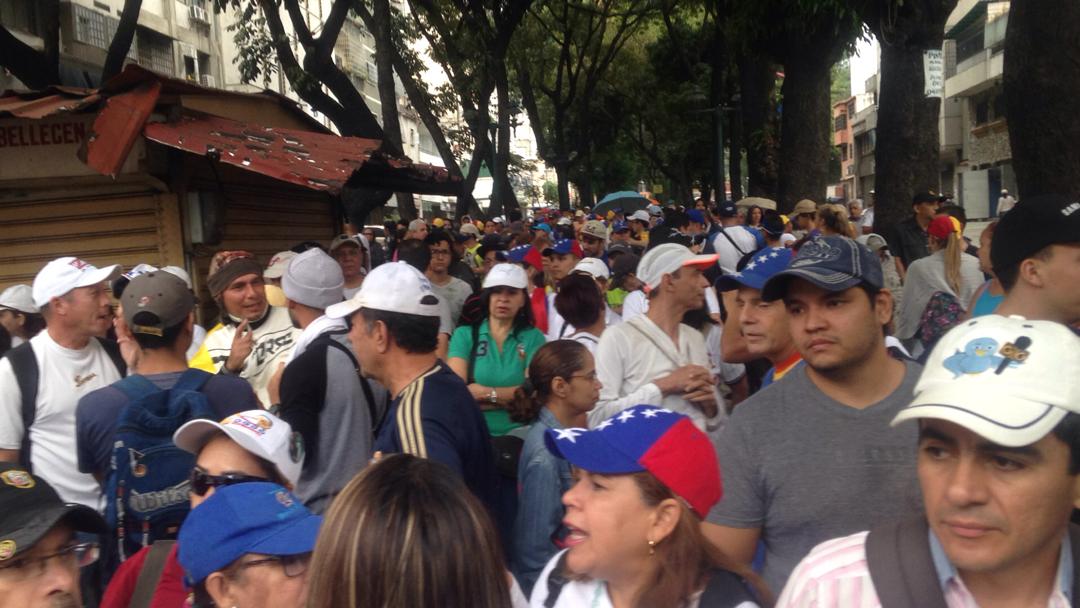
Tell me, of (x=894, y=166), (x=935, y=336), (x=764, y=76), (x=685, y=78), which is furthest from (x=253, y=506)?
(x=685, y=78)

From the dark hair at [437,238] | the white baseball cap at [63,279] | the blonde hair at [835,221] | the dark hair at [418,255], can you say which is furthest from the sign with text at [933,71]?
the white baseball cap at [63,279]

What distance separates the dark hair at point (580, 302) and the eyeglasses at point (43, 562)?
3722mm

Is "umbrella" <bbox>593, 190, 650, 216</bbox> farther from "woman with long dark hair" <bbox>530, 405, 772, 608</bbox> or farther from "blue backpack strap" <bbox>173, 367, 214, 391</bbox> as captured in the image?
"woman with long dark hair" <bbox>530, 405, 772, 608</bbox>

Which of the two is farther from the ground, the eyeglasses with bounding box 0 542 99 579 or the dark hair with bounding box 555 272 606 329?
the dark hair with bounding box 555 272 606 329

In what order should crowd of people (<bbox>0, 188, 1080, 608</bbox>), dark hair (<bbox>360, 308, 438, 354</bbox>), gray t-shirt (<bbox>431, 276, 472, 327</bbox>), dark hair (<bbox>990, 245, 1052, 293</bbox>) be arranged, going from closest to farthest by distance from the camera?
crowd of people (<bbox>0, 188, 1080, 608</bbox>), dark hair (<bbox>990, 245, 1052, 293</bbox>), dark hair (<bbox>360, 308, 438, 354</bbox>), gray t-shirt (<bbox>431, 276, 472, 327</bbox>)

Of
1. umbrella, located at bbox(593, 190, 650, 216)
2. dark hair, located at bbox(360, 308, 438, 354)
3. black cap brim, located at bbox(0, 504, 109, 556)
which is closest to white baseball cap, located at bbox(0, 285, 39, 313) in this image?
dark hair, located at bbox(360, 308, 438, 354)

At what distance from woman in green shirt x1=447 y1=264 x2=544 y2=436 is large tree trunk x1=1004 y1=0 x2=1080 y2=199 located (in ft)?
10.4

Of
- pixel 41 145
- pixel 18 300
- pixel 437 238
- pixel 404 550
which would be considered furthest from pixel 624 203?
pixel 404 550

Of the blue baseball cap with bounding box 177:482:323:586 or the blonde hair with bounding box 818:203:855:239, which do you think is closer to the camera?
the blue baseball cap with bounding box 177:482:323:586

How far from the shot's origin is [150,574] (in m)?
2.96

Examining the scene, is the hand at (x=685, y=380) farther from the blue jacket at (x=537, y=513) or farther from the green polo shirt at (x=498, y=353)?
the green polo shirt at (x=498, y=353)

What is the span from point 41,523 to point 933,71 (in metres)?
8.93

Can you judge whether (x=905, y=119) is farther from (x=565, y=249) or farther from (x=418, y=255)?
(x=418, y=255)

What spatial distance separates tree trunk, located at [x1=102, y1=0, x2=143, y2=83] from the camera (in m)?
12.9
